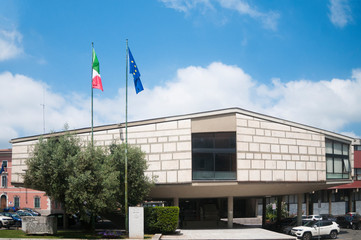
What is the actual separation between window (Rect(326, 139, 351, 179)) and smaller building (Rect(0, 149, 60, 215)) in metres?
48.0

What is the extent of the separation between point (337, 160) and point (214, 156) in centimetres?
1422

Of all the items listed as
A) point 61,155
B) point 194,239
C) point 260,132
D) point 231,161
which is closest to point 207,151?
point 231,161

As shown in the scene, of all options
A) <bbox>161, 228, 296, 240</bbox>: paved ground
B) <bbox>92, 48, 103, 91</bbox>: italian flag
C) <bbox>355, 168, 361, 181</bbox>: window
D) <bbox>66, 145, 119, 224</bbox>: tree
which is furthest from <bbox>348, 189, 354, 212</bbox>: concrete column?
<bbox>92, 48, 103, 91</bbox>: italian flag

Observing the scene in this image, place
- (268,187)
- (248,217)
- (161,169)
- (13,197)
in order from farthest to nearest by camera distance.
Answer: (13,197) < (248,217) < (268,187) < (161,169)

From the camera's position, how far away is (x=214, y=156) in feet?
110

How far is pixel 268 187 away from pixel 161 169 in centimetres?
998

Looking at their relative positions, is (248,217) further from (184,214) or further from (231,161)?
(231,161)

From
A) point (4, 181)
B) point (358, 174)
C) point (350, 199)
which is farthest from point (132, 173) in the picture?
point (4, 181)

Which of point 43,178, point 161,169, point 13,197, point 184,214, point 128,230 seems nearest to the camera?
point 43,178

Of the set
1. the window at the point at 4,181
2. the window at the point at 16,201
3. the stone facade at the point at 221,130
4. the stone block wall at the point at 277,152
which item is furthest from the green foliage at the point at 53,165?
the window at the point at 4,181

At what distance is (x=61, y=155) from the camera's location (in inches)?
1056

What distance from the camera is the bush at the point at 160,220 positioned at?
30.7 m

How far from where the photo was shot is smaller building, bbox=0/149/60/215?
6800 cm

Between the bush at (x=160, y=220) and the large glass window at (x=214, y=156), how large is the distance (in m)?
4.03
